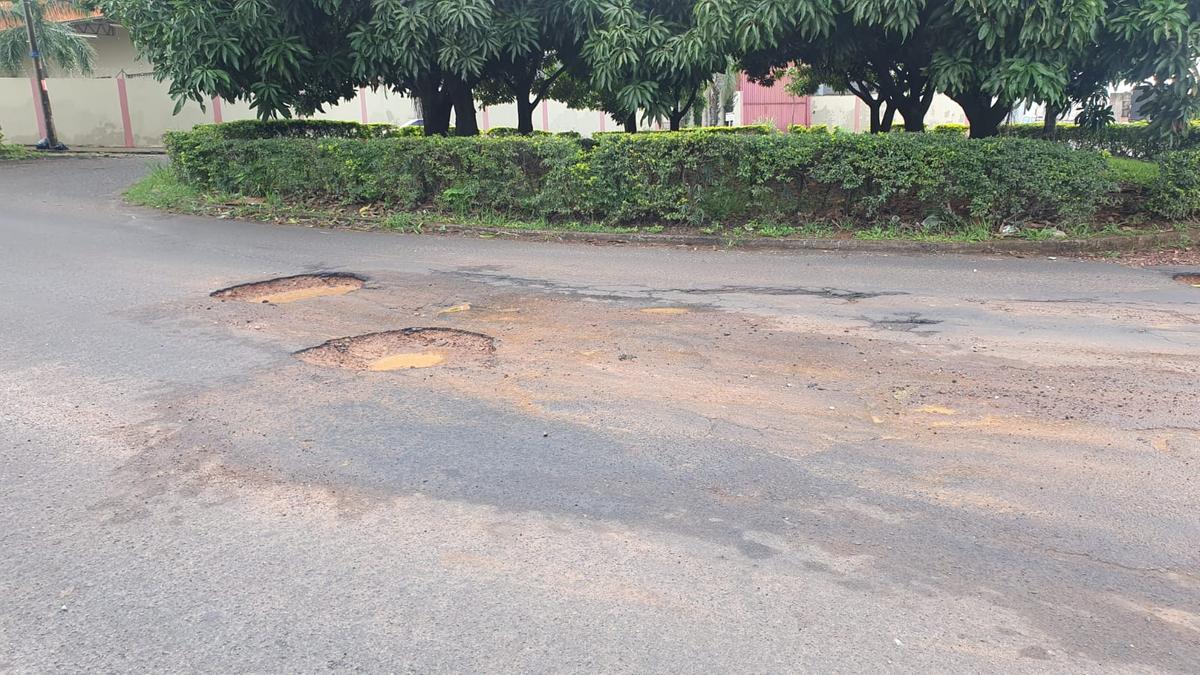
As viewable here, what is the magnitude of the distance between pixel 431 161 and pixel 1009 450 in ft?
32.4

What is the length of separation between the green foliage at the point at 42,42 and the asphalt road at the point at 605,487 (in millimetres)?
22148

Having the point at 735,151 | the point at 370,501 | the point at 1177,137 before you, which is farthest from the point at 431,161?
the point at 1177,137

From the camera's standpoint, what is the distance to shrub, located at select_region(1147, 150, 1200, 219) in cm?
1136

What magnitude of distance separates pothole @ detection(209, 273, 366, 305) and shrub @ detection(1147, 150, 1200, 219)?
1011cm

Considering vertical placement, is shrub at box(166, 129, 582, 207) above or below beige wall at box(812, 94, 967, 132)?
below

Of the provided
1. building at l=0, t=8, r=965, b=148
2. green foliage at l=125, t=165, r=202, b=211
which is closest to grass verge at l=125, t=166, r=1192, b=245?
green foliage at l=125, t=165, r=202, b=211

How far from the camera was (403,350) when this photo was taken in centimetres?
662

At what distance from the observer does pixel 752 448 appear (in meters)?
4.88

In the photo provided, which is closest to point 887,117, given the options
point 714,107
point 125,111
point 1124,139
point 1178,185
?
point 1124,139

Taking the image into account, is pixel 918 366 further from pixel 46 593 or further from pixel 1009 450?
pixel 46 593

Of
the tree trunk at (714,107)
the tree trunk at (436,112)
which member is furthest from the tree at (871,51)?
the tree trunk at (714,107)

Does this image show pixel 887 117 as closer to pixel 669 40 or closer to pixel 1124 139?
pixel 1124 139

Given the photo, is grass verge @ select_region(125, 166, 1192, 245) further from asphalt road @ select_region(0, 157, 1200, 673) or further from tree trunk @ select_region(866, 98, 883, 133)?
tree trunk @ select_region(866, 98, 883, 133)

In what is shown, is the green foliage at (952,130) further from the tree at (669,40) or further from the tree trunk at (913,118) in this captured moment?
the tree at (669,40)
